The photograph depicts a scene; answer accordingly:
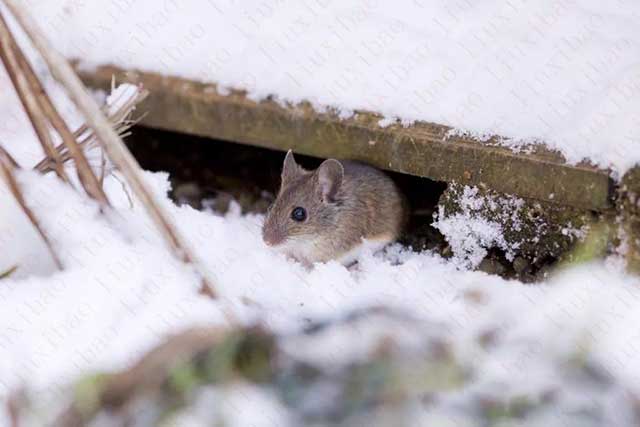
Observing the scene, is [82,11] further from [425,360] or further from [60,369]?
[425,360]

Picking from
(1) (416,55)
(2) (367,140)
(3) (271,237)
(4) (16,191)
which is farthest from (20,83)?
(1) (416,55)

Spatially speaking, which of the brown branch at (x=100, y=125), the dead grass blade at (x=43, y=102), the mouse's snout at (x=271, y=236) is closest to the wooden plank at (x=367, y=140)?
the mouse's snout at (x=271, y=236)

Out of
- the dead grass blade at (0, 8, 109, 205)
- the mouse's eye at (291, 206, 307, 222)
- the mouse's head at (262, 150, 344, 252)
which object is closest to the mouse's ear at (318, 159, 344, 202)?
the mouse's head at (262, 150, 344, 252)

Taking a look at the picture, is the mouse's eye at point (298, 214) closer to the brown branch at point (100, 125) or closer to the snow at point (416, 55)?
the snow at point (416, 55)

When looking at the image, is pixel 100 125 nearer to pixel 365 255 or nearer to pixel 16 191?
pixel 16 191

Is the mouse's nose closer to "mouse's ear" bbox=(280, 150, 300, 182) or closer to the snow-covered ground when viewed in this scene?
the snow-covered ground

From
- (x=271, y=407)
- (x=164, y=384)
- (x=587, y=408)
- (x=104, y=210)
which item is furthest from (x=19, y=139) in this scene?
(x=587, y=408)
